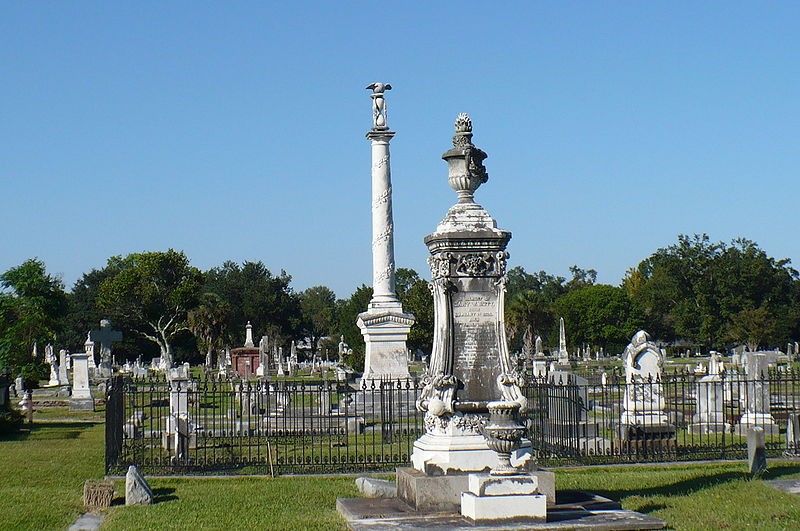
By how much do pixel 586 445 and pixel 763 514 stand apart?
6.87 m

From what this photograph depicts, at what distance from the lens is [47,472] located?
58.8 feet

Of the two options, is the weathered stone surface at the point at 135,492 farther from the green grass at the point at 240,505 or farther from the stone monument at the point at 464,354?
the stone monument at the point at 464,354

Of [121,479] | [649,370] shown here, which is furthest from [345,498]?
[649,370]

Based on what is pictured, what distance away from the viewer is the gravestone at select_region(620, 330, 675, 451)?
63.5 feet

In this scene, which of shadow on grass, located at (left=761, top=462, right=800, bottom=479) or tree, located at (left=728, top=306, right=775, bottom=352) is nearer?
shadow on grass, located at (left=761, top=462, right=800, bottom=479)

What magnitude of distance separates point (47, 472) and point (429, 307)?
46678 mm

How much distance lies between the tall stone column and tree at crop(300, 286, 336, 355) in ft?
237

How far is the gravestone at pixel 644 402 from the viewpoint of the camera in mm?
19359

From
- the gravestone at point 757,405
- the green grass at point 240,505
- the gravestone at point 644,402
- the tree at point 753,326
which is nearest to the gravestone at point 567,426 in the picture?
the gravestone at point 644,402

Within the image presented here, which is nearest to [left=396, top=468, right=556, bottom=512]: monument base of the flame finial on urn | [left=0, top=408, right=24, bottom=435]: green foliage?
the flame finial on urn

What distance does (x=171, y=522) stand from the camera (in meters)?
12.4

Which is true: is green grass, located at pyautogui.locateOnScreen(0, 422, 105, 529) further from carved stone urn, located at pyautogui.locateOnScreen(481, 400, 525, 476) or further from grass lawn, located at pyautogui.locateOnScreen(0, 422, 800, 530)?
carved stone urn, located at pyautogui.locateOnScreen(481, 400, 525, 476)

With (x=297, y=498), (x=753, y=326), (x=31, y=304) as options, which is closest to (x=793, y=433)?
(x=297, y=498)

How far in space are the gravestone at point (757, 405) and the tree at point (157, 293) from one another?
63818 millimetres
